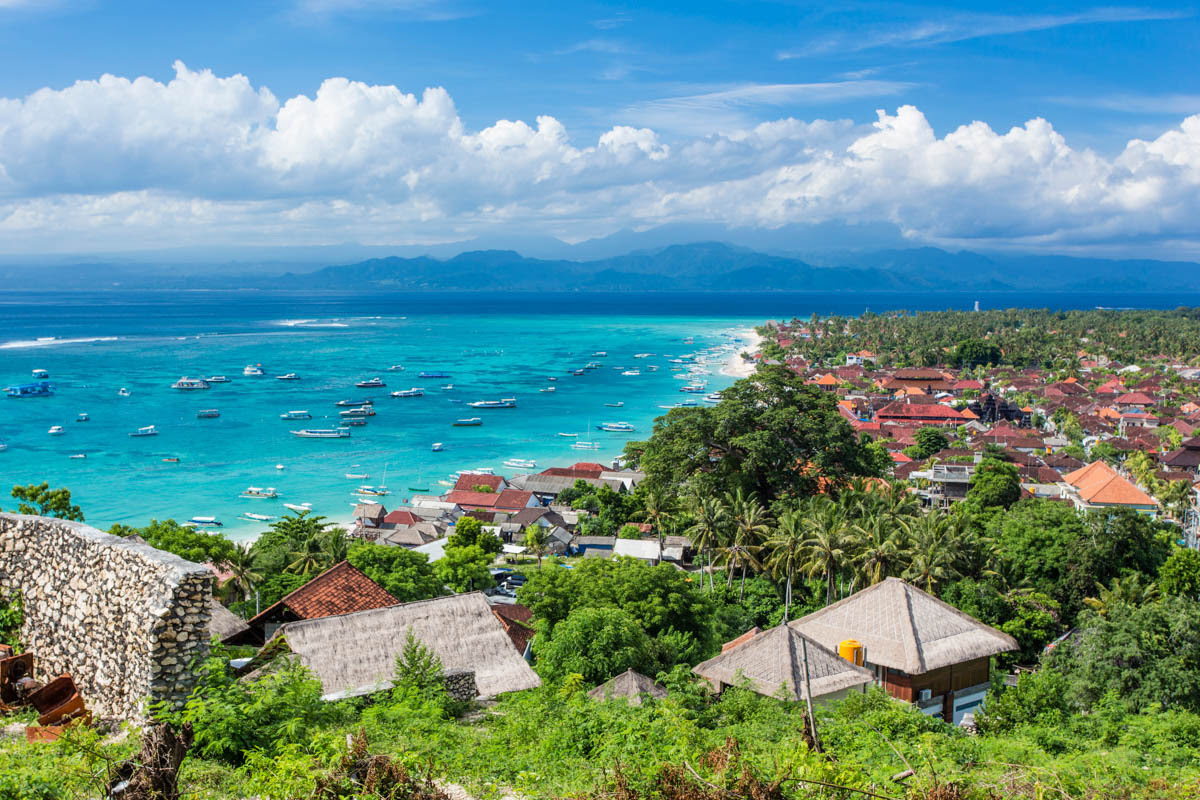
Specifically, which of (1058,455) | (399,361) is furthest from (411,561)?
(399,361)

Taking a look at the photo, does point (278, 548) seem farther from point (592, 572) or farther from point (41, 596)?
point (41, 596)

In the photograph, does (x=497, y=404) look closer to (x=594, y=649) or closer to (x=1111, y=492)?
(x=1111, y=492)

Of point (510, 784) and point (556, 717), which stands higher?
point (510, 784)

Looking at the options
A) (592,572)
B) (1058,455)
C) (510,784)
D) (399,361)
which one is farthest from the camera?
(399,361)

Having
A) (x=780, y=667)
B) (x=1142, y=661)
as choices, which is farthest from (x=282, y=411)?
(x=1142, y=661)

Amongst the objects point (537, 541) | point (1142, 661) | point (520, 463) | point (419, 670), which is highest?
point (419, 670)

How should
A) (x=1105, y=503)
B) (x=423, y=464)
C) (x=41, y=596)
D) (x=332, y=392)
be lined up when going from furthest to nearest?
1. (x=332, y=392)
2. (x=423, y=464)
3. (x=1105, y=503)
4. (x=41, y=596)

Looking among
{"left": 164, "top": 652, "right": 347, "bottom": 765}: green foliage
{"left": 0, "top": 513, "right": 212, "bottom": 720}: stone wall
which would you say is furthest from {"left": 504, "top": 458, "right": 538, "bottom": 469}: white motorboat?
{"left": 164, "top": 652, "right": 347, "bottom": 765}: green foliage

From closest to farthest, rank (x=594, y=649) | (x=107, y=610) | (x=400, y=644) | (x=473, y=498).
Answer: (x=107, y=610), (x=400, y=644), (x=594, y=649), (x=473, y=498)
